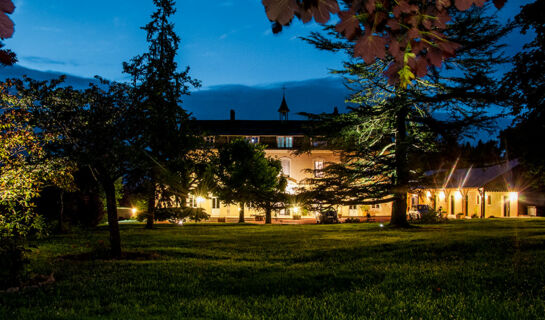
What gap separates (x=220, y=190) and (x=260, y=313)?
599 cm

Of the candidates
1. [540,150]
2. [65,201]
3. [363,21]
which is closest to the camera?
[363,21]

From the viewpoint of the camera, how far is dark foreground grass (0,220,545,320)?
611cm

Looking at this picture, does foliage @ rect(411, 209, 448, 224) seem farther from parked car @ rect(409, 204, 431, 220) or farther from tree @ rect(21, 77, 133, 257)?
tree @ rect(21, 77, 133, 257)

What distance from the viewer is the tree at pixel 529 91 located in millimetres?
16000

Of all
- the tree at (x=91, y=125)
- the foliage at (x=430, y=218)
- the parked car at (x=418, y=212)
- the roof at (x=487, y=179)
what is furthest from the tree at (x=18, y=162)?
the roof at (x=487, y=179)

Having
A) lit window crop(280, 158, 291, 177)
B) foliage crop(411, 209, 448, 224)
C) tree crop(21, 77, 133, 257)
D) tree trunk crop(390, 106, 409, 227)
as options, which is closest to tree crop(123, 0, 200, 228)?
tree crop(21, 77, 133, 257)

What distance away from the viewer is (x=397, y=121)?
70.2ft

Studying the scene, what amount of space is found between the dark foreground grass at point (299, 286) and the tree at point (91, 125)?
9.29ft

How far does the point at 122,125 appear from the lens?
12711 mm

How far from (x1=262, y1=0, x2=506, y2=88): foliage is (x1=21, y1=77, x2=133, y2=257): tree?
1020 cm

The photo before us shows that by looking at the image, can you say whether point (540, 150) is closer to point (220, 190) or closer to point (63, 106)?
point (220, 190)

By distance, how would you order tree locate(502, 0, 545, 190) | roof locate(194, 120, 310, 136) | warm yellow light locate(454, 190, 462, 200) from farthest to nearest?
roof locate(194, 120, 310, 136) → warm yellow light locate(454, 190, 462, 200) → tree locate(502, 0, 545, 190)

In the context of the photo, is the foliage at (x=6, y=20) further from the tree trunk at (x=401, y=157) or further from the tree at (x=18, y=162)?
the tree trunk at (x=401, y=157)

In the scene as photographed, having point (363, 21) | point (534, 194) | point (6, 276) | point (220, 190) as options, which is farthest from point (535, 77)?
point (534, 194)
